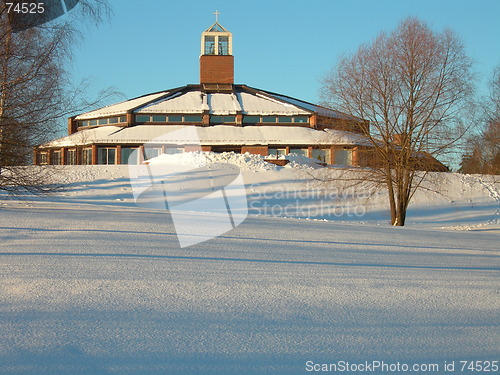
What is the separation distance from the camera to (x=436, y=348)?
4809 mm

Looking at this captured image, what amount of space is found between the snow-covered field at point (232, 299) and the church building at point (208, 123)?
76.6 feet

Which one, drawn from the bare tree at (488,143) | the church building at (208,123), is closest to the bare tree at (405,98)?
the bare tree at (488,143)

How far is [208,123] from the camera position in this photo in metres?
38.9

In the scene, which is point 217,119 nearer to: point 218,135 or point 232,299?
point 218,135

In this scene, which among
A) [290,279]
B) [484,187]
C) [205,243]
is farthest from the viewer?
[484,187]

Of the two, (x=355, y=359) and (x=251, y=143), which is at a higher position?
(x=251, y=143)

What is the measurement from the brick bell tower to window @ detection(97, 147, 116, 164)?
43.7 ft

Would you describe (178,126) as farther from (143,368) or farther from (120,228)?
(143,368)

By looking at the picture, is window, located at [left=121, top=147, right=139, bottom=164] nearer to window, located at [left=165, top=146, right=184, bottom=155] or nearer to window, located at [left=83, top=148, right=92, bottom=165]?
window, located at [left=165, top=146, right=184, bottom=155]

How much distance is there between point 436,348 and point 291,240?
4.99 metres

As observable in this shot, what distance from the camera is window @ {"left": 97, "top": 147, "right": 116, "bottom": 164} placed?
1441 inches

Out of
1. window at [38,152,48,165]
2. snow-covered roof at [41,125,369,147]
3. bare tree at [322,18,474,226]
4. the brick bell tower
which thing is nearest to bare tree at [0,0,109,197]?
window at [38,152,48,165]

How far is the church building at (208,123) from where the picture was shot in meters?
36.0

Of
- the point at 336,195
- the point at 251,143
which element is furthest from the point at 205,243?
the point at 251,143
